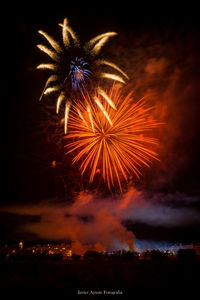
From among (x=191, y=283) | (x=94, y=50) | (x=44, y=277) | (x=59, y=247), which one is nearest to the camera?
(x=191, y=283)

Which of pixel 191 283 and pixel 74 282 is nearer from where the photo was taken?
pixel 191 283

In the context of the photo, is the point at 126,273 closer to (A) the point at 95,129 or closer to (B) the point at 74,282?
(B) the point at 74,282

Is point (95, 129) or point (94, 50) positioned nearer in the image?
point (94, 50)

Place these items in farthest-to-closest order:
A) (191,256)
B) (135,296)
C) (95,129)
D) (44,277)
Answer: (95,129)
(191,256)
(44,277)
(135,296)

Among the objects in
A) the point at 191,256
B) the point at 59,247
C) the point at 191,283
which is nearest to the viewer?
the point at 191,283

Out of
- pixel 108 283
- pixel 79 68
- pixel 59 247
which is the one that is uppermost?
pixel 59 247

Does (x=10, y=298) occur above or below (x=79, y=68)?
below

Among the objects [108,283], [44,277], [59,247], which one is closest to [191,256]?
[108,283]

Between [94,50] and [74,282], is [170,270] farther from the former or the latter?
[94,50]

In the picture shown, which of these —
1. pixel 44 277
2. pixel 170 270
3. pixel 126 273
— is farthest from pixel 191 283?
pixel 44 277
